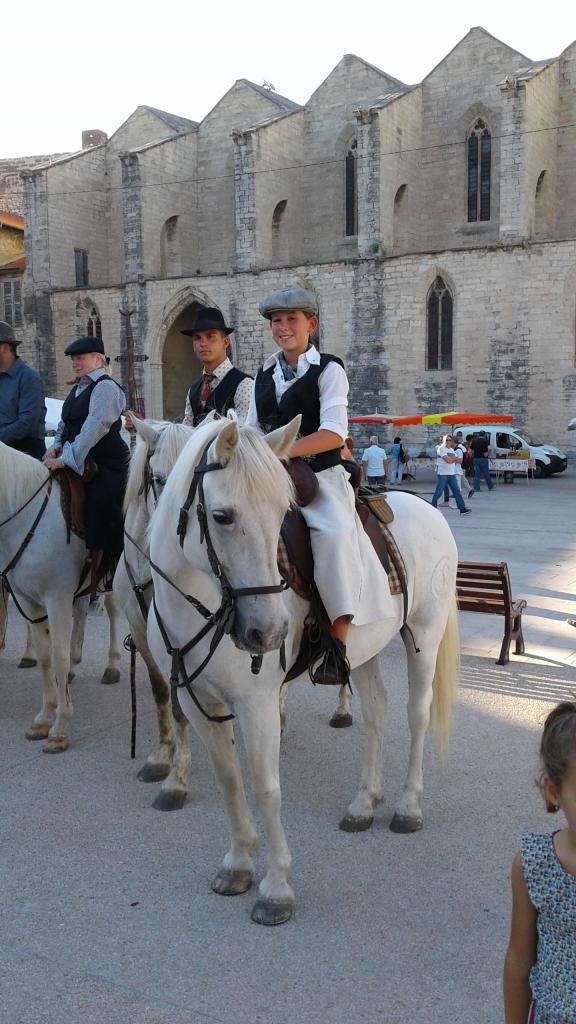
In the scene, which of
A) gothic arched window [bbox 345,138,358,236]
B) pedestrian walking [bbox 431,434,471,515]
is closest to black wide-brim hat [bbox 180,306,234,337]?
pedestrian walking [bbox 431,434,471,515]

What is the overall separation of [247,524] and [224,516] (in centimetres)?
8

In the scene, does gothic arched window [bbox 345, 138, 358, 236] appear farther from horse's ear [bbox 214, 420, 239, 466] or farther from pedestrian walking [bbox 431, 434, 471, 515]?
horse's ear [bbox 214, 420, 239, 466]

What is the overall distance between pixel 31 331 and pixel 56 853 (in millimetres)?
37081

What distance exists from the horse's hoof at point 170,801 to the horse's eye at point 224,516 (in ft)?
7.11

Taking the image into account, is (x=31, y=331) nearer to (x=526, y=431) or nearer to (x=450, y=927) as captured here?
(x=526, y=431)

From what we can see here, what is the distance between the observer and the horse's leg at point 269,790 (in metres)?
3.27

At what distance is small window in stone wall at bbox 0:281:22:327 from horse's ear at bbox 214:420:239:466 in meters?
39.3

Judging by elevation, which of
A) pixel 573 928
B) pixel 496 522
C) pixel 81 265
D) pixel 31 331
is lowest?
pixel 496 522

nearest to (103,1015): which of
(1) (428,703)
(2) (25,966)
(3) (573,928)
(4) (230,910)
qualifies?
(2) (25,966)

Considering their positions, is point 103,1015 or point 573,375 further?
point 573,375

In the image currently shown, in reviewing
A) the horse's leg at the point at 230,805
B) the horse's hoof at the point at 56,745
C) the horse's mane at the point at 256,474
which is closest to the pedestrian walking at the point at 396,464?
the horse's hoof at the point at 56,745

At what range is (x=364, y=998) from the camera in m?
2.85

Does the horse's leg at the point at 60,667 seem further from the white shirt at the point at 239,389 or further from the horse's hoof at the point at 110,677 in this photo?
the white shirt at the point at 239,389

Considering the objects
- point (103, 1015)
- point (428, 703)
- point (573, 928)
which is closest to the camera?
A: point (573, 928)
